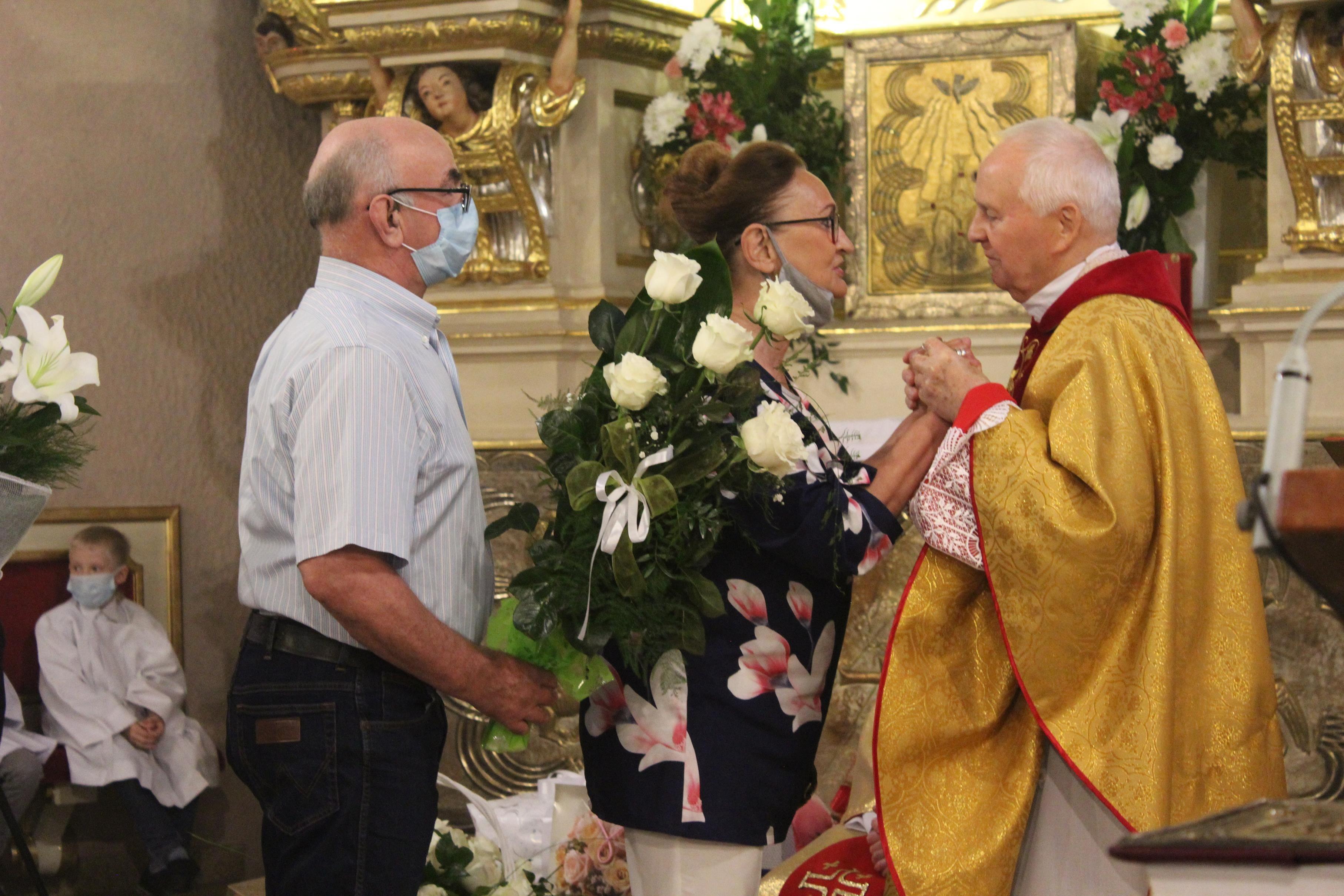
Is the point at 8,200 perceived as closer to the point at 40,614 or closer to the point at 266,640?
the point at 40,614

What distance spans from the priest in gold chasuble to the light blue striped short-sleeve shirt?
0.75 meters

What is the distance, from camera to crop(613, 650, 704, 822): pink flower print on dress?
231cm

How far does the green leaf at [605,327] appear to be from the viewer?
237 cm

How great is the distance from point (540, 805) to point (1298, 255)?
7.85ft

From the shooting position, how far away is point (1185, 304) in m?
2.82

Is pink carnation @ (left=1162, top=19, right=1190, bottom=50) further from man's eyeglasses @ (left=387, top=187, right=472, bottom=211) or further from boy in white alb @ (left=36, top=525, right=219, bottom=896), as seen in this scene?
boy in white alb @ (left=36, top=525, right=219, bottom=896)

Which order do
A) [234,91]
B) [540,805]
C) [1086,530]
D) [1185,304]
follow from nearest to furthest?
[1086,530], [1185,304], [540,805], [234,91]

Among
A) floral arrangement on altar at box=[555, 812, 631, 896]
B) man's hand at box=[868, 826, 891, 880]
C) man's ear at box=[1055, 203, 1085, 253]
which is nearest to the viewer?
man's hand at box=[868, 826, 891, 880]

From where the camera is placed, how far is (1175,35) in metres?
4.00

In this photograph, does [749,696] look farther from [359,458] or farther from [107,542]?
[107,542]

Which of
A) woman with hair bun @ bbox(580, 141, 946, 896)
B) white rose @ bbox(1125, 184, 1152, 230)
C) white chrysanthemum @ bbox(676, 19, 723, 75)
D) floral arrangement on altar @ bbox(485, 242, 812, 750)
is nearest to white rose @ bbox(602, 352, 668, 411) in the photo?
floral arrangement on altar @ bbox(485, 242, 812, 750)

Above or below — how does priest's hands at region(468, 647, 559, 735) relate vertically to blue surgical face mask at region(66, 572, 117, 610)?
above

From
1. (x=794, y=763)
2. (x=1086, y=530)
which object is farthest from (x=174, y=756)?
(x=1086, y=530)

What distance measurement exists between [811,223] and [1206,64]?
1.89 metres
